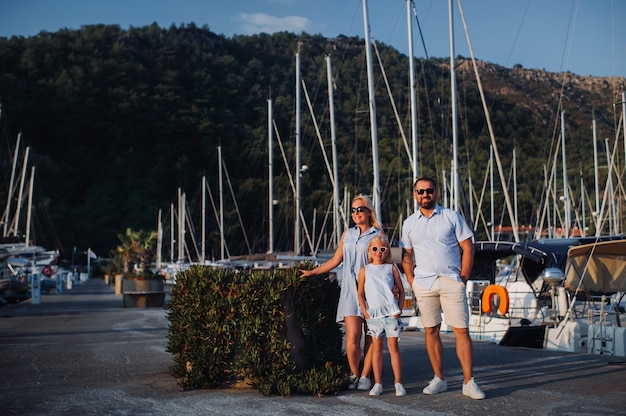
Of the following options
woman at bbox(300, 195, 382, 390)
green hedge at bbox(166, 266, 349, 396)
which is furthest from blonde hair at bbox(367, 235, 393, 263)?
green hedge at bbox(166, 266, 349, 396)

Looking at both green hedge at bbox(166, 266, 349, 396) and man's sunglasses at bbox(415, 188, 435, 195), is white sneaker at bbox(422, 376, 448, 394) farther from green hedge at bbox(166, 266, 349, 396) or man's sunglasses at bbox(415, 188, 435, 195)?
man's sunglasses at bbox(415, 188, 435, 195)

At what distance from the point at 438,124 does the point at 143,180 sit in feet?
158

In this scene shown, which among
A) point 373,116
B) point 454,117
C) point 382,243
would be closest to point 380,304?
point 382,243

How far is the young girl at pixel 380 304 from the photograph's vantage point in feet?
22.9

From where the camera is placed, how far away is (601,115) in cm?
6347

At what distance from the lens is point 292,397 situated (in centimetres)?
701

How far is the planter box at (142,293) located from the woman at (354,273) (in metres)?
19.4

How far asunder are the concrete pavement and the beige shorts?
0.74m

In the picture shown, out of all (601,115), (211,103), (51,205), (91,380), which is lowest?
(91,380)

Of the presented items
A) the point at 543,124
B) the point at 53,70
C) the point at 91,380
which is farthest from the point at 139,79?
the point at 91,380

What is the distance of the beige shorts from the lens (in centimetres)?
683

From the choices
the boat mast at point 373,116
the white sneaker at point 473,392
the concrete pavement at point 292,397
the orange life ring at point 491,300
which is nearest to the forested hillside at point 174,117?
the boat mast at point 373,116

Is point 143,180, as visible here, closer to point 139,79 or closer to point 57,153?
point 57,153

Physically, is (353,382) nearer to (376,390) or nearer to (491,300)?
(376,390)
